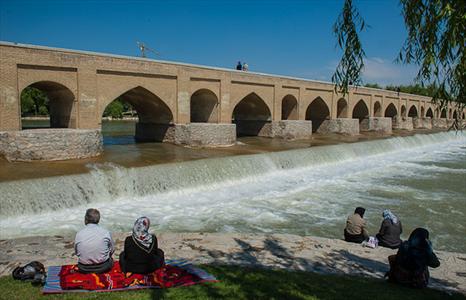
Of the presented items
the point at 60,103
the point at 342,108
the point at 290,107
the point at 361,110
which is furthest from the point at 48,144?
the point at 361,110

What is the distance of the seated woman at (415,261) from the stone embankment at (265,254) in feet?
1.26

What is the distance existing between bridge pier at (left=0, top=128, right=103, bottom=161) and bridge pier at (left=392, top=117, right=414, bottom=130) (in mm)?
33639

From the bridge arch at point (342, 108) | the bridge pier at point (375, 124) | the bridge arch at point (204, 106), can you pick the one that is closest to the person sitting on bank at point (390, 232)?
the bridge arch at point (204, 106)

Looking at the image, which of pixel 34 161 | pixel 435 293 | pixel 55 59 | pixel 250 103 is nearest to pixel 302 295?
pixel 435 293

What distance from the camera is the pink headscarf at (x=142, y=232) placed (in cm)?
395

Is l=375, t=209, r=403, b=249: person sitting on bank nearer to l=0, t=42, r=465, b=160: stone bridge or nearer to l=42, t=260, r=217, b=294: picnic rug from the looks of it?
l=0, t=42, r=465, b=160: stone bridge

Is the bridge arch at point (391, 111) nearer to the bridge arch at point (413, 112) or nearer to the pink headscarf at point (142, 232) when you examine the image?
the bridge arch at point (413, 112)

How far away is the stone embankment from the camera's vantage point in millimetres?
5070

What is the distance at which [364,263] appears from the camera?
554cm

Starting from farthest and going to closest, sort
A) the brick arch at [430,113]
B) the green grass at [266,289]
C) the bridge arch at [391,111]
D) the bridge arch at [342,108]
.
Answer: the brick arch at [430,113]
the bridge arch at [391,111]
the bridge arch at [342,108]
the green grass at [266,289]

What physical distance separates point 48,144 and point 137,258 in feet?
30.1

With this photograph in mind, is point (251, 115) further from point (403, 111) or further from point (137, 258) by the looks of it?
point (403, 111)

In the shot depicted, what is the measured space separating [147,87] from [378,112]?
2630 centimetres

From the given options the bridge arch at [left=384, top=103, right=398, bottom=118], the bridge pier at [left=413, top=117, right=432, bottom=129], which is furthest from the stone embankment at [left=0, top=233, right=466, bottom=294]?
the bridge pier at [left=413, top=117, right=432, bottom=129]
